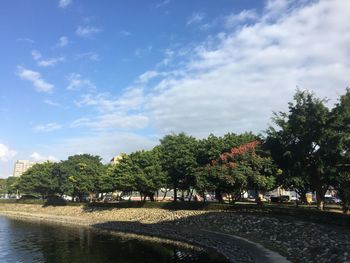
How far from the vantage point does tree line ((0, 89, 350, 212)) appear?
47094mm

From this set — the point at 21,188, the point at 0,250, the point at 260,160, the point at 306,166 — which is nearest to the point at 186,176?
the point at 260,160

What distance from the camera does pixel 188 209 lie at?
61.0 metres

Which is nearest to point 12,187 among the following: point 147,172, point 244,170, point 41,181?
point 41,181

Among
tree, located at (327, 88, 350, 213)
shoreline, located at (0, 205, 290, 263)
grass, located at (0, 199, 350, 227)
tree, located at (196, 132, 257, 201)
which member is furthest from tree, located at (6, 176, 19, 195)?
tree, located at (327, 88, 350, 213)

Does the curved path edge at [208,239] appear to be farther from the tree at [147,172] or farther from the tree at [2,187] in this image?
the tree at [2,187]

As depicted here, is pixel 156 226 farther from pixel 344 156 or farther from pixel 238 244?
pixel 344 156

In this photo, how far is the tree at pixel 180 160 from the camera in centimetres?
6475

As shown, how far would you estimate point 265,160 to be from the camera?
53.2 meters

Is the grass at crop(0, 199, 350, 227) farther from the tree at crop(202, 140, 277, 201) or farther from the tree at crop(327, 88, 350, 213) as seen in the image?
the tree at crop(327, 88, 350, 213)

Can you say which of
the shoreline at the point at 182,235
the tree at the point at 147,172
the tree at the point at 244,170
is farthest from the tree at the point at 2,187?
the tree at the point at 244,170

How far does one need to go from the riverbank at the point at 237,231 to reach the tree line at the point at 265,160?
18.5 feet

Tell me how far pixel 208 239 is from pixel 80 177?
58662 millimetres

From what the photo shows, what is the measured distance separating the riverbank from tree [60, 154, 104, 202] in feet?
56.6

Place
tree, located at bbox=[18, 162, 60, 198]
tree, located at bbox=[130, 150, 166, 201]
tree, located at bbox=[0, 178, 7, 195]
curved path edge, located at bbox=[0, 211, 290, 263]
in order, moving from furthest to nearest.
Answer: tree, located at bbox=[0, 178, 7, 195] → tree, located at bbox=[18, 162, 60, 198] → tree, located at bbox=[130, 150, 166, 201] → curved path edge, located at bbox=[0, 211, 290, 263]
